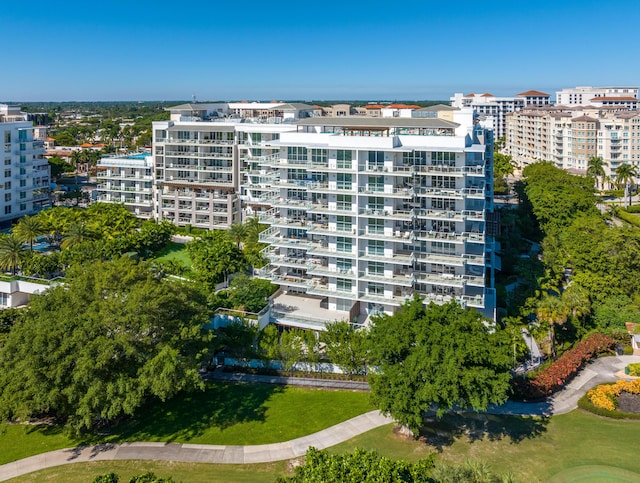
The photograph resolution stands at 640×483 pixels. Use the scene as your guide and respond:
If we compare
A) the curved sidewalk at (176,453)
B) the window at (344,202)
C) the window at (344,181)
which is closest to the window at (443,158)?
the window at (344,181)

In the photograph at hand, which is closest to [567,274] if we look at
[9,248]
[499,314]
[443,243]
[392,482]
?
[499,314]

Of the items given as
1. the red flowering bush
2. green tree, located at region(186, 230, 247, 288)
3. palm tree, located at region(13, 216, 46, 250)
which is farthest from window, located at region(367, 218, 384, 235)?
palm tree, located at region(13, 216, 46, 250)

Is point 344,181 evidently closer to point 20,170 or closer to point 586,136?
point 20,170

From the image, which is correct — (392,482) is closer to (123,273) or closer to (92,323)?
(92,323)

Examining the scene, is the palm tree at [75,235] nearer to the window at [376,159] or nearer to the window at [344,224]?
the window at [344,224]

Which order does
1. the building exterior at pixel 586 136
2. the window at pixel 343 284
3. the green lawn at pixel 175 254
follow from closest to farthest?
the window at pixel 343 284 < the green lawn at pixel 175 254 < the building exterior at pixel 586 136

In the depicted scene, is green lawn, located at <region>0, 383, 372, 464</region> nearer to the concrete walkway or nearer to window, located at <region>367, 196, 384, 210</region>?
the concrete walkway
